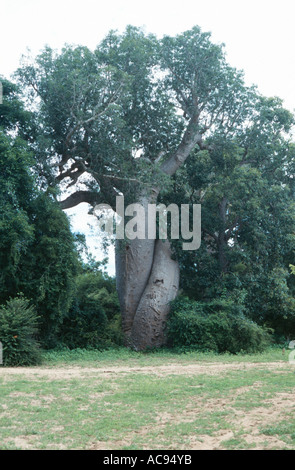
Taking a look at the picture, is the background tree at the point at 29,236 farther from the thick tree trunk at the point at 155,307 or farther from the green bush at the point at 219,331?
the green bush at the point at 219,331

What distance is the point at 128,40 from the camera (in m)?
15.5

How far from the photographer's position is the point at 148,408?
22.8 feet

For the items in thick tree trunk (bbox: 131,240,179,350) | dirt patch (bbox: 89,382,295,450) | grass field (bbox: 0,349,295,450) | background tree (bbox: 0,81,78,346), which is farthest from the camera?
thick tree trunk (bbox: 131,240,179,350)

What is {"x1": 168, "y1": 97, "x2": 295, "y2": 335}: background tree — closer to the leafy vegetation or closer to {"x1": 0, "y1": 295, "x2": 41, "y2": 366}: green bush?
the leafy vegetation

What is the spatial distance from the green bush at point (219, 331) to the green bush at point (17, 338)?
539 centimetres

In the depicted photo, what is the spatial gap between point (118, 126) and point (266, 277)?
267 inches

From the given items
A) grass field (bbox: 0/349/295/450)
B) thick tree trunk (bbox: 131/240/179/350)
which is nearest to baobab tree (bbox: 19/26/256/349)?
thick tree trunk (bbox: 131/240/179/350)

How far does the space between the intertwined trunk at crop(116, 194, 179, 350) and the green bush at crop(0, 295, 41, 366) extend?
204 inches

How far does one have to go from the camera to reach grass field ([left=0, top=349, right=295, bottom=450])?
18.4 ft

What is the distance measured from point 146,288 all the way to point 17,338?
260 inches

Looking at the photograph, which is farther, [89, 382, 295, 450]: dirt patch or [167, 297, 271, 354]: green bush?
[167, 297, 271, 354]: green bush

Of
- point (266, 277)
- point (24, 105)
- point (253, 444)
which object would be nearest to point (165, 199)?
point (266, 277)

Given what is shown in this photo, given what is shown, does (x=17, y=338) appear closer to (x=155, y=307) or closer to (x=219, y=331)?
(x=155, y=307)

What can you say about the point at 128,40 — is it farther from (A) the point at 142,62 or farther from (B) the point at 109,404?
(B) the point at 109,404
